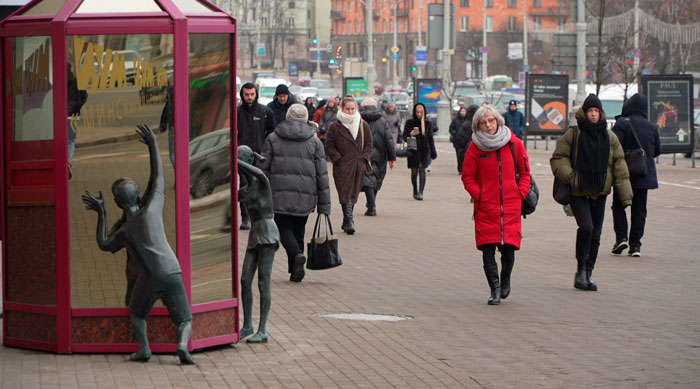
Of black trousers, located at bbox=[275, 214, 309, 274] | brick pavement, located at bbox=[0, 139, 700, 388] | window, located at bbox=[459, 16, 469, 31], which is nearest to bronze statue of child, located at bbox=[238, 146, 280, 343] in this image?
brick pavement, located at bbox=[0, 139, 700, 388]

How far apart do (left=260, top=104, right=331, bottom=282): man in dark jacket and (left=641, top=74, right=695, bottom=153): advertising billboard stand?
17149mm

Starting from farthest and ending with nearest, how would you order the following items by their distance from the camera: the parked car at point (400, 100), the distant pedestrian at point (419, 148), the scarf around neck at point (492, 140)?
the parked car at point (400, 100) → the distant pedestrian at point (419, 148) → the scarf around neck at point (492, 140)

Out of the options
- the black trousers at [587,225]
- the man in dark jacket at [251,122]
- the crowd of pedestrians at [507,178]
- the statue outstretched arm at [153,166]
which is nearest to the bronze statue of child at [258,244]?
the statue outstretched arm at [153,166]

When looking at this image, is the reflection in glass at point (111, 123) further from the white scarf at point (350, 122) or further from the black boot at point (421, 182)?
the black boot at point (421, 182)

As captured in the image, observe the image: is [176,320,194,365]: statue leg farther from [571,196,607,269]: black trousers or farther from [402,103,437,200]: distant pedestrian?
[402,103,437,200]: distant pedestrian

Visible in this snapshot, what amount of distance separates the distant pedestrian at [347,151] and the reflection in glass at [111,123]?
24.6ft

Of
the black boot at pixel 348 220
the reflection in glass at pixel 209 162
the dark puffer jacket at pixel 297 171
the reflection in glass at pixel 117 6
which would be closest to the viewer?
the reflection in glass at pixel 117 6

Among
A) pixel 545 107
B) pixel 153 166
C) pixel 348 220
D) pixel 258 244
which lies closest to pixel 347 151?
pixel 348 220

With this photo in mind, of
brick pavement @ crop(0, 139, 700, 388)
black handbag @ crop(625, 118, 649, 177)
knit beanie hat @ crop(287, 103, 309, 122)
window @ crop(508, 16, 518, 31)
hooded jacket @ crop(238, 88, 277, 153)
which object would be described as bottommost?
brick pavement @ crop(0, 139, 700, 388)

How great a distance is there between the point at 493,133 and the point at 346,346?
102 inches

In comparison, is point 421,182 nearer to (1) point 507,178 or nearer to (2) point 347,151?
(2) point 347,151

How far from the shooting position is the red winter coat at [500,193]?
32.6 feet

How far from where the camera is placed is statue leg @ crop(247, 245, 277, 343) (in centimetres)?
802

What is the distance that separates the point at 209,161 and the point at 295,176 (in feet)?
11.7
